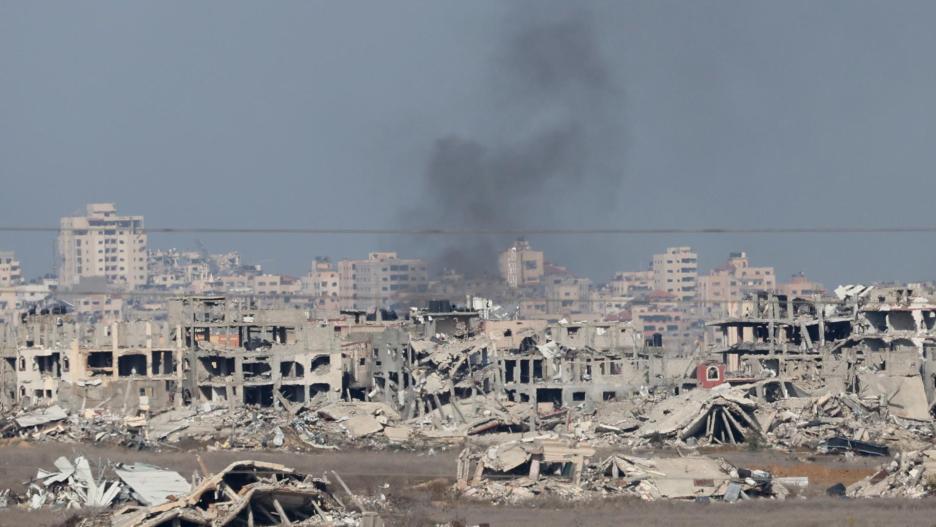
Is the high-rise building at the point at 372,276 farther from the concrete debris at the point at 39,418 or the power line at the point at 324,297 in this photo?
the concrete debris at the point at 39,418

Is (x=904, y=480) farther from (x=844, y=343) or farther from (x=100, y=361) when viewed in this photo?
(x=100, y=361)

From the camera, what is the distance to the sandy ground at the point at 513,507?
41.4 meters

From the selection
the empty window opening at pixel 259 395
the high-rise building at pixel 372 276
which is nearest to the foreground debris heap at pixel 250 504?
the empty window opening at pixel 259 395

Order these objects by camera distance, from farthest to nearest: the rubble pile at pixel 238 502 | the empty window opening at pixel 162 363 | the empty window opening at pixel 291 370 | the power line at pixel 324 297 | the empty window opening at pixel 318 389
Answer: the empty window opening at pixel 162 363 < the empty window opening at pixel 318 389 < the empty window opening at pixel 291 370 < the power line at pixel 324 297 < the rubble pile at pixel 238 502

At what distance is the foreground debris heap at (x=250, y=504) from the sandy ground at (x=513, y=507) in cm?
152

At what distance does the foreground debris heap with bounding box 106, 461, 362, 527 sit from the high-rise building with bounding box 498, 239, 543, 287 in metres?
103

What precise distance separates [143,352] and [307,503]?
29164 mm

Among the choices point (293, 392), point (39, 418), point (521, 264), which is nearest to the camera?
point (39, 418)

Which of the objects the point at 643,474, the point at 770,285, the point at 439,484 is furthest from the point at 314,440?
the point at 770,285

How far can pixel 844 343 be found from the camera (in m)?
66.1

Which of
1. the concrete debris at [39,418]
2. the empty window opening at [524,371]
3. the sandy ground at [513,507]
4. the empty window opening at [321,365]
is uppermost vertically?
the empty window opening at [321,365]

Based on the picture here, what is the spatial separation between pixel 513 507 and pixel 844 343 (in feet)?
83.9

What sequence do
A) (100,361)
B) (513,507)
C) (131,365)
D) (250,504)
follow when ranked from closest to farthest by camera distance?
1. (250,504)
2. (513,507)
3. (100,361)
4. (131,365)

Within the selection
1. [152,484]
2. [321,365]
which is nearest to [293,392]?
[321,365]
